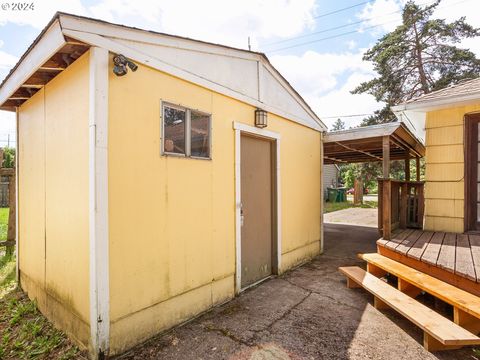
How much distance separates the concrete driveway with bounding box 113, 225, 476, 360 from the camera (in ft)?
7.87

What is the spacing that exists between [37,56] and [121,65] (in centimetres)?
92

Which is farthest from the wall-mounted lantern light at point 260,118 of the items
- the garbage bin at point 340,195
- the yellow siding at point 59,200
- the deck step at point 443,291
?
the garbage bin at point 340,195

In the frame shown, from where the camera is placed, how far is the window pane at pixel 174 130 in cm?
283

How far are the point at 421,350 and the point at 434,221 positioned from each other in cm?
300

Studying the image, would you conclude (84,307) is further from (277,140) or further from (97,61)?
(277,140)

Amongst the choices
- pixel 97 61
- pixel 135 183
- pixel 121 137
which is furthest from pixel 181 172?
pixel 97 61

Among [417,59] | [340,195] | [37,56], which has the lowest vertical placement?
[340,195]

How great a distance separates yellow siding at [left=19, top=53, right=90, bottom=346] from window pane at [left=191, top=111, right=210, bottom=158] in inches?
43.8

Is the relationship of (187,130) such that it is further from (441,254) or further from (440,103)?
(440,103)

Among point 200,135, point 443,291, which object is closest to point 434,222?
point 443,291

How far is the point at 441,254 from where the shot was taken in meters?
3.34

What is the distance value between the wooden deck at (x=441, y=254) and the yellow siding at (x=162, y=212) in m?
2.31

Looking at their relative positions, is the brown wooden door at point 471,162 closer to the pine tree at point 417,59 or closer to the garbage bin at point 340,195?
the pine tree at point 417,59

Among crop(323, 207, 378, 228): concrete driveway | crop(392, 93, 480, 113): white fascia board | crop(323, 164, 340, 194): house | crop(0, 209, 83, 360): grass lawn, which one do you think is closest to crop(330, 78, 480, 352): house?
crop(392, 93, 480, 113): white fascia board
